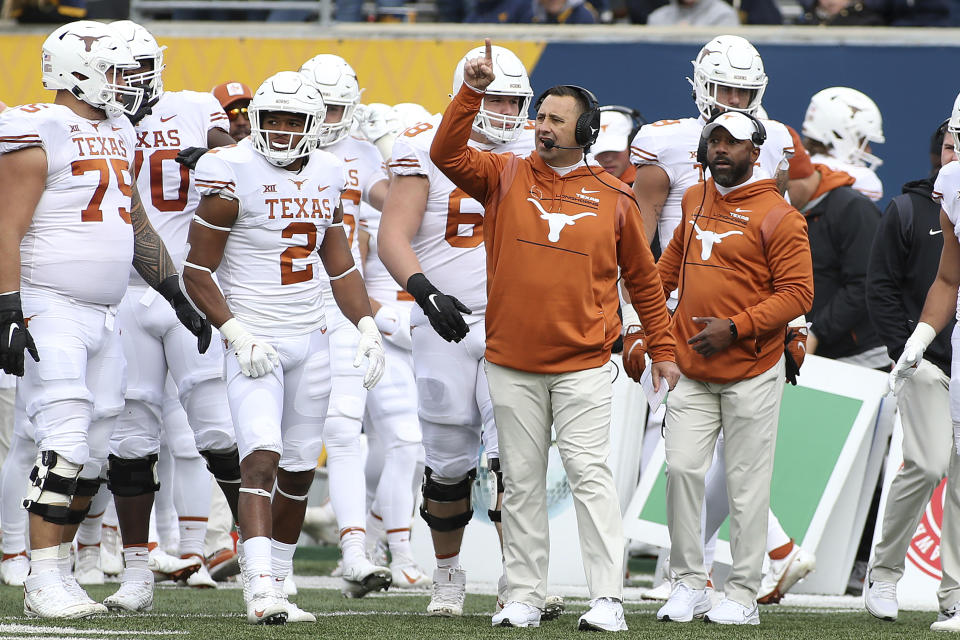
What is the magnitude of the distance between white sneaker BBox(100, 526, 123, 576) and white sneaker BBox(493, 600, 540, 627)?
3028 millimetres

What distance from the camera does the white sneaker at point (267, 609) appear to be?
492 cm

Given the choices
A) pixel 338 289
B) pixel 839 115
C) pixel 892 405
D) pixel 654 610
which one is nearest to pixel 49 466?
pixel 338 289

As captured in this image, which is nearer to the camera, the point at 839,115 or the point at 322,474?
the point at 839,115

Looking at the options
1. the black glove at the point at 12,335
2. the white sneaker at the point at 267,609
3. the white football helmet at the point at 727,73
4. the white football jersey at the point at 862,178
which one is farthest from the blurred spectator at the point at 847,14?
the black glove at the point at 12,335

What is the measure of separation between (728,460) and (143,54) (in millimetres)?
2589

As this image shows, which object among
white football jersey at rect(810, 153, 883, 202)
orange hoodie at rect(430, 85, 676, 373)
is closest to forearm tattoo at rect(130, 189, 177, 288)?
orange hoodie at rect(430, 85, 676, 373)

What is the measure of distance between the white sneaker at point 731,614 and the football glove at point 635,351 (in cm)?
86

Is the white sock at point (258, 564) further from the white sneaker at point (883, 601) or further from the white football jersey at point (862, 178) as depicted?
the white football jersey at point (862, 178)

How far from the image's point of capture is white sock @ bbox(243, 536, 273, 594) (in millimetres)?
4973

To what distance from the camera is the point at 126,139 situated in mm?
5520

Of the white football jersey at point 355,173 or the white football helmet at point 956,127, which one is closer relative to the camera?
the white football helmet at point 956,127

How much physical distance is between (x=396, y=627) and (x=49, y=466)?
1290mm

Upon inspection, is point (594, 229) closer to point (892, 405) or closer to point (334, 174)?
point (334, 174)

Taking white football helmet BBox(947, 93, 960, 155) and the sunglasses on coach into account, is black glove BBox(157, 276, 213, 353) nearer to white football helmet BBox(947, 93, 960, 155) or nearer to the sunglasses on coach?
the sunglasses on coach
